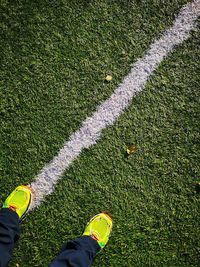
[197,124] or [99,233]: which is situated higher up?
[197,124]

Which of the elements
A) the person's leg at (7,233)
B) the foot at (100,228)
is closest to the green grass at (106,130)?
the foot at (100,228)

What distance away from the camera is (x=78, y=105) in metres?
3.79

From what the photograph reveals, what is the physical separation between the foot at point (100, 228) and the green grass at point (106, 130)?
7 cm

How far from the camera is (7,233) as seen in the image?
3580mm

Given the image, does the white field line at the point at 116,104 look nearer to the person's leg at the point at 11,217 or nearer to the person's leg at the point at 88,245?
the person's leg at the point at 11,217

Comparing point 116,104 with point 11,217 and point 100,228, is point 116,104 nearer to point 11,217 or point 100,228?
point 100,228

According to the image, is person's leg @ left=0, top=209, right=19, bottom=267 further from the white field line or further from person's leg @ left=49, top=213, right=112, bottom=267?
person's leg @ left=49, top=213, right=112, bottom=267

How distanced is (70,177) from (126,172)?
0.58 m

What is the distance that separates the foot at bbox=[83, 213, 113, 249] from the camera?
12.3ft

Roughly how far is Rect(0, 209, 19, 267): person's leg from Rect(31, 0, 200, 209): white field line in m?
0.26

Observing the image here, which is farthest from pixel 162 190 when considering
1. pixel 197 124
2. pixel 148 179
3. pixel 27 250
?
pixel 27 250

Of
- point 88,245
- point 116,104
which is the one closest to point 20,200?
point 88,245

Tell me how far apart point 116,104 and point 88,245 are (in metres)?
1.43

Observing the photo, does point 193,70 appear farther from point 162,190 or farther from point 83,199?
point 83,199
